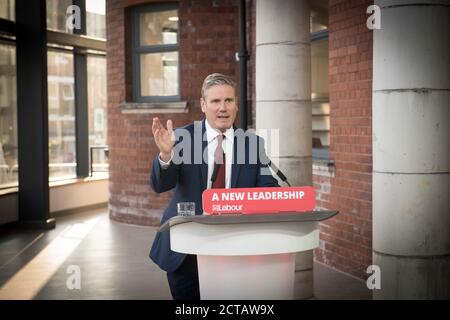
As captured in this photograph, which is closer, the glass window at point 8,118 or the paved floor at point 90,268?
the paved floor at point 90,268

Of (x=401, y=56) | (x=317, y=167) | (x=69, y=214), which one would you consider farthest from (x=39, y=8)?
(x=401, y=56)

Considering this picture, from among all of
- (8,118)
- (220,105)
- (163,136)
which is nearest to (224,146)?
(220,105)

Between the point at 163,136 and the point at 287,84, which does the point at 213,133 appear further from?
the point at 287,84

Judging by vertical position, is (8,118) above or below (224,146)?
above

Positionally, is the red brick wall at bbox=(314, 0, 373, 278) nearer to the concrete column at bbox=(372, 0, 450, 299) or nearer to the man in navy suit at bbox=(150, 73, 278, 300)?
the concrete column at bbox=(372, 0, 450, 299)

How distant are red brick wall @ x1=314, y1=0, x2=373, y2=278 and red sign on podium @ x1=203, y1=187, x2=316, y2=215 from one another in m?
4.17

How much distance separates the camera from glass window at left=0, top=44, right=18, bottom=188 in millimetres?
11953

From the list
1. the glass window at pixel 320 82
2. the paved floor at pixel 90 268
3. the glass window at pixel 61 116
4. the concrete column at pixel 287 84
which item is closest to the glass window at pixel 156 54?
the paved floor at pixel 90 268

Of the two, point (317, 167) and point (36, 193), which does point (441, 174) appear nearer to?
point (317, 167)

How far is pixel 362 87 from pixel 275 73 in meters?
1.24

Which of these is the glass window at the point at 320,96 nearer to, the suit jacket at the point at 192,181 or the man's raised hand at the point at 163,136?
the suit jacket at the point at 192,181

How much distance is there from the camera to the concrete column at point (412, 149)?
4.49 metres

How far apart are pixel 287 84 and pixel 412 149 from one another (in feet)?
6.75

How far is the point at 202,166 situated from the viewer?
3.81 m
